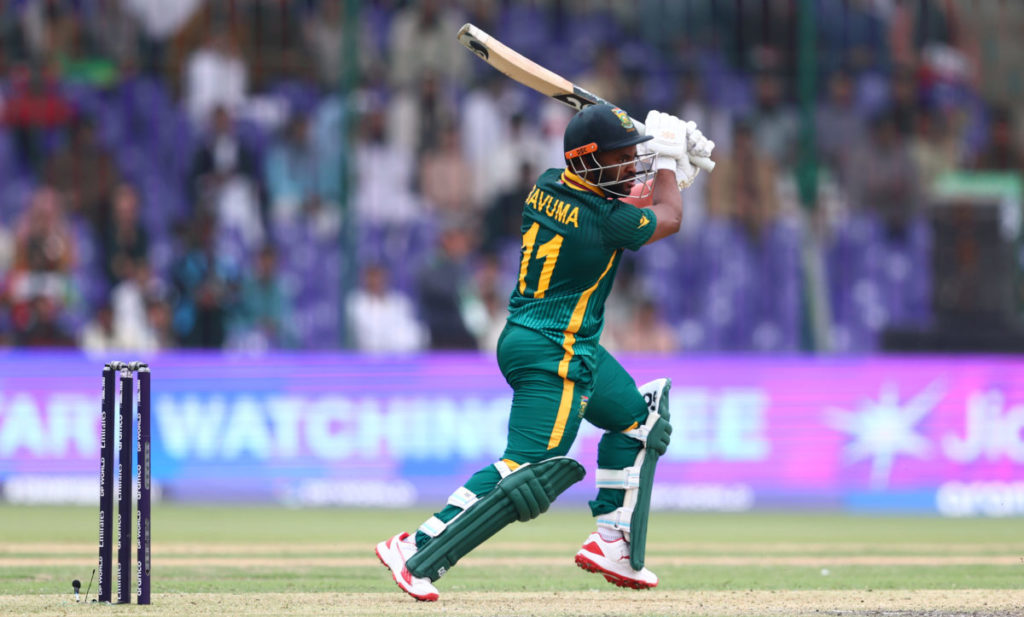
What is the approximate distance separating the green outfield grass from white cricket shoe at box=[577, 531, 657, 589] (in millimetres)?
515

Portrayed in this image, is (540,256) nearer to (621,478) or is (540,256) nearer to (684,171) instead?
(684,171)

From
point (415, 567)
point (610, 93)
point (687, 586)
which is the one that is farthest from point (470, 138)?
point (415, 567)

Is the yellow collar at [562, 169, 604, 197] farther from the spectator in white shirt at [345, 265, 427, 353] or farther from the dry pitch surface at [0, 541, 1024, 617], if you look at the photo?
the spectator in white shirt at [345, 265, 427, 353]

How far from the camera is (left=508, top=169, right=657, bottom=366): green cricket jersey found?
5.92 metres

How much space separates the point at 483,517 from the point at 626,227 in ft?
4.00

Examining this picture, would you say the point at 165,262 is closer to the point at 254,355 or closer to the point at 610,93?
the point at 254,355

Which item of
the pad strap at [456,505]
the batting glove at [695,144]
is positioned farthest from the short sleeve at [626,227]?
the pad strap at [456,505]

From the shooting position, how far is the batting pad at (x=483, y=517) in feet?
18.9

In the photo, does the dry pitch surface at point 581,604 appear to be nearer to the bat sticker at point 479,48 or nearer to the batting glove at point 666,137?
the batting glove at point 666,137

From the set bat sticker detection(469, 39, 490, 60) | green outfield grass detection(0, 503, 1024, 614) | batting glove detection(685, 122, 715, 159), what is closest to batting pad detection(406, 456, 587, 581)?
green outfield grass detection(0, 503, 1024, 614)

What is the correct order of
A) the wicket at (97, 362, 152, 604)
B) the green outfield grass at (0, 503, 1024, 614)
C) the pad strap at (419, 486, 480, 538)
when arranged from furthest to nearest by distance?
the green outfield grass at (0, 503, 1024, 614) < the pad strap at (419, 486, 480, 538) < the wicket at (97, 362, 152, 604)

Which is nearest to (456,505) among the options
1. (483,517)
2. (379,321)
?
(483,517)

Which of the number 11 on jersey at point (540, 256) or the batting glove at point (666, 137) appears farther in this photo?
the batting glove at point (666, 137)

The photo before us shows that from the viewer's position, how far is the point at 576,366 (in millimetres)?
5945
